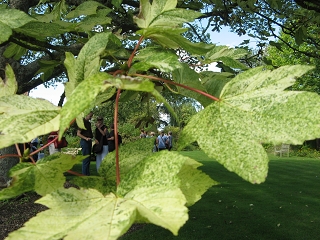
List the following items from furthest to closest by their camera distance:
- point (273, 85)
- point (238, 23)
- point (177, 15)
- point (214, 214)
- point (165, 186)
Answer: point (238, 23) < point (214, 214) < point (177, 15) < point (273, 85) < point (165, 186)

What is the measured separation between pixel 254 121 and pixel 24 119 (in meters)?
0.30

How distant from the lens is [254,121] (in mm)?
490

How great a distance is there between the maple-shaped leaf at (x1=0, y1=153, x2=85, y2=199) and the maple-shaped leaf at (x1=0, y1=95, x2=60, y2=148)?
101mm

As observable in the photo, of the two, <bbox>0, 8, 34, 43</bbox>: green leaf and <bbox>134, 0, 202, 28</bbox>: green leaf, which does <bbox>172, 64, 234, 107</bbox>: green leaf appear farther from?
<bbox>0, 8, 34, 43</bbox>: green leaf

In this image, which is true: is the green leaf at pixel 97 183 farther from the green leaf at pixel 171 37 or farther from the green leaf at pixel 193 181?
the green leaf at pixel 171 37

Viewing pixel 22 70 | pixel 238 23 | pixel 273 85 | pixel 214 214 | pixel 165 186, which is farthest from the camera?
pixel 238 23

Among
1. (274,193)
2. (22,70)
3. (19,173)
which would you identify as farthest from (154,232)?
(19,173)

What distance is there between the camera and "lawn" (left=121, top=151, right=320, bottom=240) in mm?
4836

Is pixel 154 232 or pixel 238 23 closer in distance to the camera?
pixel 154 232

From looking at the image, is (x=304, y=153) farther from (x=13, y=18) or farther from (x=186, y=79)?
(x=13, y=18)

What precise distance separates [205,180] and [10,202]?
6892mm

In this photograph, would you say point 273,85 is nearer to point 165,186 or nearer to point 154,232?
point 165,186

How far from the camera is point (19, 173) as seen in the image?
0.55 m

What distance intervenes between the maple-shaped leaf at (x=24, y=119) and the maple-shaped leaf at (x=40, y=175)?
10 centimetres
